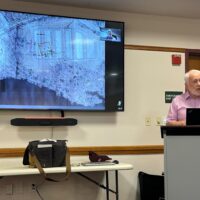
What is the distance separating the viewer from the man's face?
3143 mm

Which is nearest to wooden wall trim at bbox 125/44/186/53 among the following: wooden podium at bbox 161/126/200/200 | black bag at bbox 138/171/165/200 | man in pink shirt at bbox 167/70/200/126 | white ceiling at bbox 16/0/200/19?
white ceiling at bbox 16/0/200/19

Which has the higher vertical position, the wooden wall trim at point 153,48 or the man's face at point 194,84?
the wooden wall trim at point 153,48

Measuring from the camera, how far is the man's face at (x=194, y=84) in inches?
124

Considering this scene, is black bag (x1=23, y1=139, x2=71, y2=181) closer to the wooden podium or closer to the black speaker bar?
the black speaker bar

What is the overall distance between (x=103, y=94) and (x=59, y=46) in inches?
25.8

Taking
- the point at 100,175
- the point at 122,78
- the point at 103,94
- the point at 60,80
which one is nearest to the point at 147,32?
the point at 122,78

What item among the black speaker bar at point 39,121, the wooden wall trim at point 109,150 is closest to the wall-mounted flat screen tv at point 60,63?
the black speaker bar at point 39,121

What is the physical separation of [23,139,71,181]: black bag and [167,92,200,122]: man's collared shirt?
40.2 inches

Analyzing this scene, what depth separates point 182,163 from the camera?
1891mm

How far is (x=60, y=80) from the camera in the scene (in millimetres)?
3393

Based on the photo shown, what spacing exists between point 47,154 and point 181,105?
51.6 inches

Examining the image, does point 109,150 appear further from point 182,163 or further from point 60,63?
point 182,163

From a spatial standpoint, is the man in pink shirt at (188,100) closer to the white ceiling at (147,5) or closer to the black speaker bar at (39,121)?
the white ceiling at (147,5)

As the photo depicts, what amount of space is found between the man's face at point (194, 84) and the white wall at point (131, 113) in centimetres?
66
